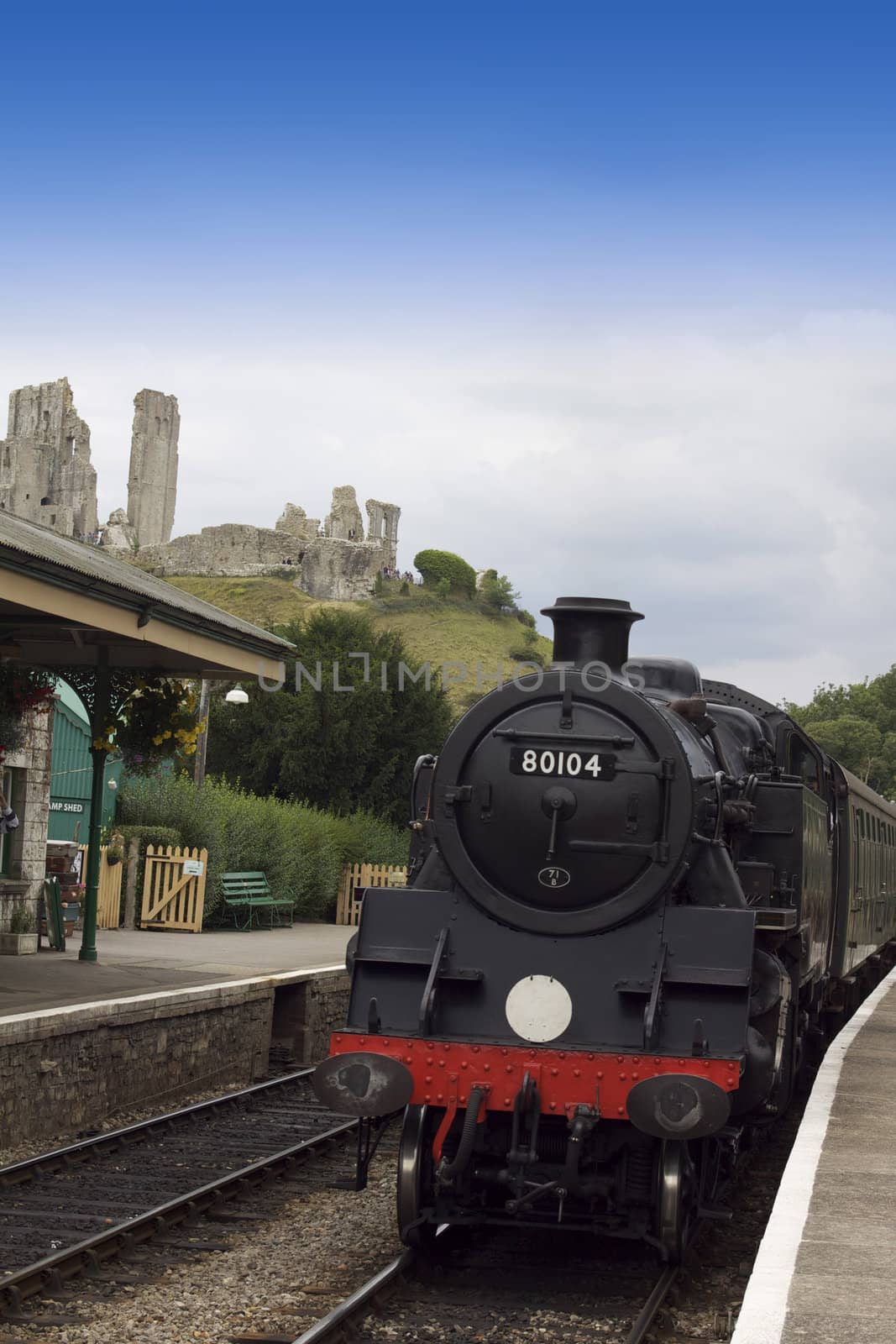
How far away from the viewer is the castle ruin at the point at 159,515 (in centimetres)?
9181

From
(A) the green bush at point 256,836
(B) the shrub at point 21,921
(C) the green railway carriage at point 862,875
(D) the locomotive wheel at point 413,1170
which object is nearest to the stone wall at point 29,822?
(B) the shrub at point 21,921

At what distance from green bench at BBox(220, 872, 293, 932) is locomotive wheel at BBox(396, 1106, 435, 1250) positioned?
14535mm

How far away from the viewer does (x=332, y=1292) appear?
6375mm

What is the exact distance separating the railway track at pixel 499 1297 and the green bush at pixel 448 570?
295 ft

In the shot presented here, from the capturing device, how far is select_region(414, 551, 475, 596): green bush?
319 feet

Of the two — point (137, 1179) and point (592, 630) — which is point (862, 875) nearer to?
point (592, 630)

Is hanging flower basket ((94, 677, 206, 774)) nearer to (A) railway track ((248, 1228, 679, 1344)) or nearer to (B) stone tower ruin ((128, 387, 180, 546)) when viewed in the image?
(A) railway track ((248, 1228, 679, 1344))

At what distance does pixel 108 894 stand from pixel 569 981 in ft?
46.6

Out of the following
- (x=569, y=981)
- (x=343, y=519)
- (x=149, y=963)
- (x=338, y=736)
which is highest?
(x=343, y=519)

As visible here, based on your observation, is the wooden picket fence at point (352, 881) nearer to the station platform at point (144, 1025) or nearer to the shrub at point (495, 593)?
the station platform at point (144, 1025)

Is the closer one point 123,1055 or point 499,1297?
point 499,1297

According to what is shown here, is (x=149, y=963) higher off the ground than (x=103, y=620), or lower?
lower

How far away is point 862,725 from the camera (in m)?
85.8

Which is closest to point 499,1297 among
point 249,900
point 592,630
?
point 592,630
